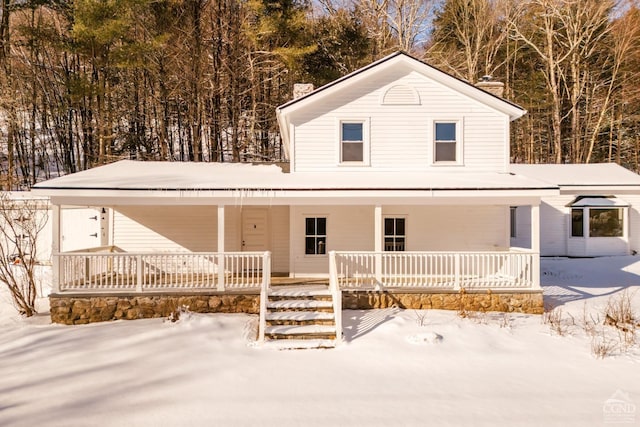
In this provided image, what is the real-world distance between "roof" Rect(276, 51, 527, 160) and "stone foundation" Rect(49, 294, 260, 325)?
5708mm

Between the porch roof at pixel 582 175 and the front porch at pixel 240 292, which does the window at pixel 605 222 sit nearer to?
the porch roof at pixel 582 175

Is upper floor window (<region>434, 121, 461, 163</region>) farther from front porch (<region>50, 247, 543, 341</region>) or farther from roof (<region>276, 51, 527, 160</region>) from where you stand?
front porch (<region>50, 247, 543, 341</region>)

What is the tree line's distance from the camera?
2123 centimetres

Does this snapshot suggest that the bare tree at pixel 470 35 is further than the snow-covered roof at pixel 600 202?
Yes

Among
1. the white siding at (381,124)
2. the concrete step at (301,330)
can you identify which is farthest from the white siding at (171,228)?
the concrete step at (301,330)

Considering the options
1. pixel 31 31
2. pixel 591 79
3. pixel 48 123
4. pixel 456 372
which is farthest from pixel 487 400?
pixel 48 123

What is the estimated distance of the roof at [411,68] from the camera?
12.1 meters

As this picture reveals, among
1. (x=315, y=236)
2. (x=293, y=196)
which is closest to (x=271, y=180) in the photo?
(x=293, y=196)

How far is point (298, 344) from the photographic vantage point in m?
7.89

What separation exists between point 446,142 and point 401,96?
1982 millimetres

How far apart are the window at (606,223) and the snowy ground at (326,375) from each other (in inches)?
398

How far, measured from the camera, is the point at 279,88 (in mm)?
25156

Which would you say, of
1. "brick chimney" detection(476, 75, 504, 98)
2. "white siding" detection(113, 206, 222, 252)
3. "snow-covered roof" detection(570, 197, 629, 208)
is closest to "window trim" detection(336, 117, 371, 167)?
"white siding" detection(113, 206, 222, 252)

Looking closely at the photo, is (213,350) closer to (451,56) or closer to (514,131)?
(451,56)
